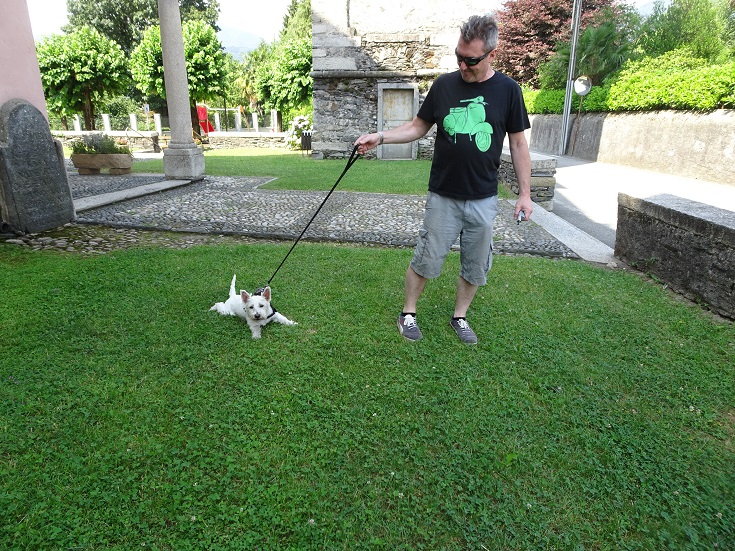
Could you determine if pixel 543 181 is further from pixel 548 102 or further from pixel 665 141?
pixel 548 102

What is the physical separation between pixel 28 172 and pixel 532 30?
A: 30.9m

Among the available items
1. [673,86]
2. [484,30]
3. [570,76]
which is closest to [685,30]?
[570,76]

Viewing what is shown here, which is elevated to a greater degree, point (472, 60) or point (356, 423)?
point (472, 60)

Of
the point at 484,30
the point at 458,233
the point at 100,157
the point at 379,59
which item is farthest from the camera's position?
the point at 379,59

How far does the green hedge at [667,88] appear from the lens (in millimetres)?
11361

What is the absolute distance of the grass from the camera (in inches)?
76.4

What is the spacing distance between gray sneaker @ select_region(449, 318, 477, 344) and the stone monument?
5309 millimetres

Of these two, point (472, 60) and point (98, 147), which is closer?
point (472, 60)

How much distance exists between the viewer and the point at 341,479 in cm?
216

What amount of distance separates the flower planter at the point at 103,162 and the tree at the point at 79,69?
40.3ft

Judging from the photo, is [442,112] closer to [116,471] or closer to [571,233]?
[116,471]

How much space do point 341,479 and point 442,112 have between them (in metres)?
2.26

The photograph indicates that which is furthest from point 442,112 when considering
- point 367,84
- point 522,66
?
point 522,66

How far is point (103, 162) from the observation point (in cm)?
1161
